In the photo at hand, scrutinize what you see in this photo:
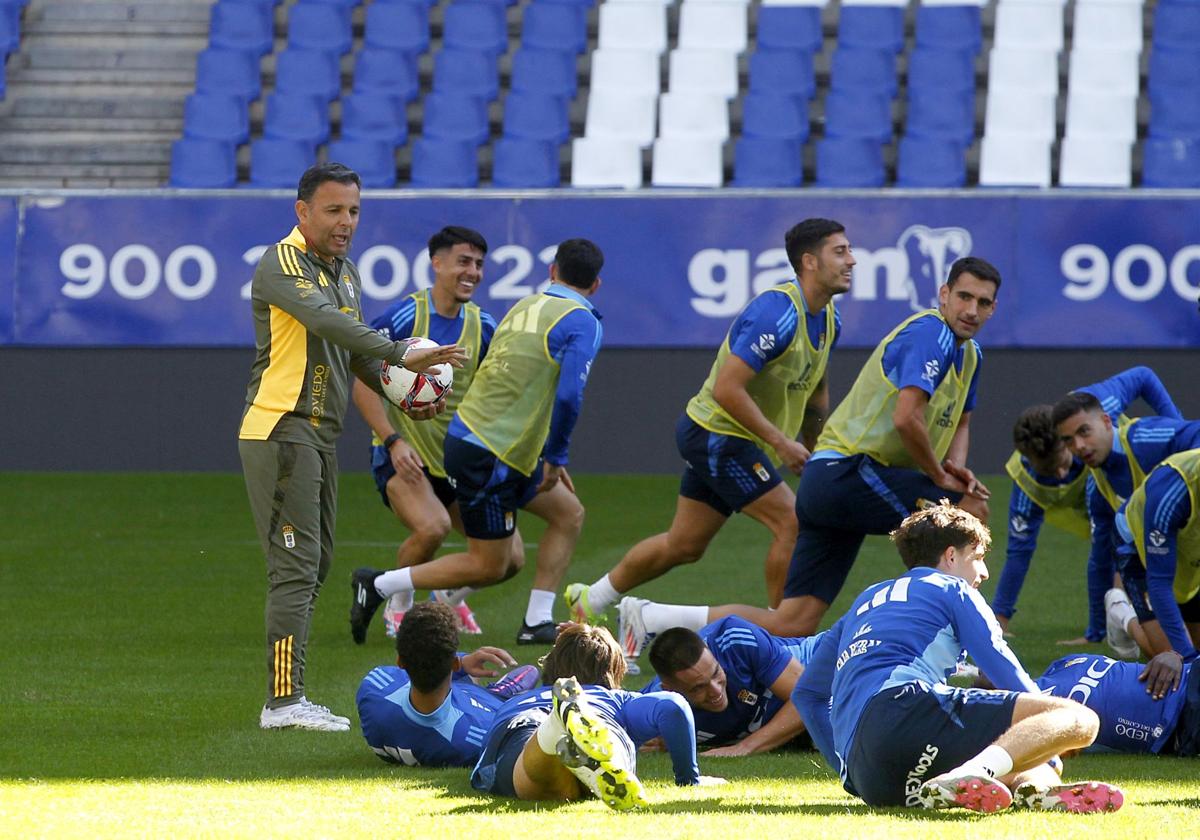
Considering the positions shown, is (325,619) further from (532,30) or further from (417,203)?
(532,30)

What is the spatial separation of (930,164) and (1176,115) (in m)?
2.51

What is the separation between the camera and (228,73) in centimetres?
1981

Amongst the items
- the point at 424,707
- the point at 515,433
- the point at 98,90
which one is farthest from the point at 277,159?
the point at 424,707

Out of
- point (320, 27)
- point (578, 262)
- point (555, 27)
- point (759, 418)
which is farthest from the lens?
point (320, 27)

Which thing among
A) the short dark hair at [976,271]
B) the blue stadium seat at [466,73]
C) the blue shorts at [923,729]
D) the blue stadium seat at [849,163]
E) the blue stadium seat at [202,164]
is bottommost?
the blue shorts at [923,729]

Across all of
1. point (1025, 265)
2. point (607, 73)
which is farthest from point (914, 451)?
A: point (607, 73)

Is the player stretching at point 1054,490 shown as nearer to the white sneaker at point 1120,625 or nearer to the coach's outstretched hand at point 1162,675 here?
the white sneaker at point 1120,625

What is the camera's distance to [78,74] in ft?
66.8

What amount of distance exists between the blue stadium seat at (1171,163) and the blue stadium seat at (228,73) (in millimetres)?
9247

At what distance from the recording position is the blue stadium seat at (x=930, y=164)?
17953 millimetres

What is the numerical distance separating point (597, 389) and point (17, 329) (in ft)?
17.1

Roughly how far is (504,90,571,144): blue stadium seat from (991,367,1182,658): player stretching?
10140 millimetres

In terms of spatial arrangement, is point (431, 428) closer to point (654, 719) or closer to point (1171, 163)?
point (654, 719)

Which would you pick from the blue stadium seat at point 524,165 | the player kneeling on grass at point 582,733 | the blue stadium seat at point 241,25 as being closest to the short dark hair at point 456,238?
the player kneeling on grass at point 582,733
